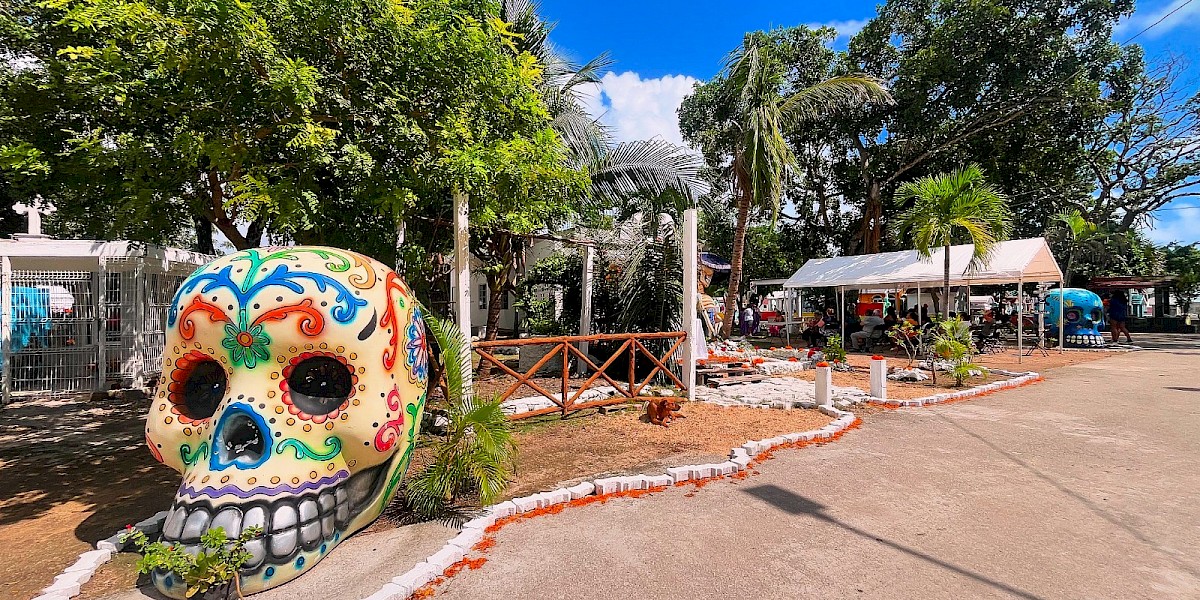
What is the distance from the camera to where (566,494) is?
4828 mm

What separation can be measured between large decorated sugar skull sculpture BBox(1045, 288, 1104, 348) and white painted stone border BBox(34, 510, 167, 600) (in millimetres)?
23547

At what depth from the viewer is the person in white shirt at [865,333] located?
1777 cm

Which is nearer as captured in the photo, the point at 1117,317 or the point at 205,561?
the point at 205,561

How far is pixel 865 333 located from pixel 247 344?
57.2 feet

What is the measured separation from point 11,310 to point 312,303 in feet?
35.2

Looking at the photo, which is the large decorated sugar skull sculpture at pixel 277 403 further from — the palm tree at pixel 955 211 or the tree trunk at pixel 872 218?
the tree trunk at pixel 872 218

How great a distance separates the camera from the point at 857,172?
23172 millimetres

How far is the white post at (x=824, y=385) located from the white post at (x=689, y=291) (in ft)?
5.98

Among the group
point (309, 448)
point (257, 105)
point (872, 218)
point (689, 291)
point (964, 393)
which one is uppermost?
point (872, 218)

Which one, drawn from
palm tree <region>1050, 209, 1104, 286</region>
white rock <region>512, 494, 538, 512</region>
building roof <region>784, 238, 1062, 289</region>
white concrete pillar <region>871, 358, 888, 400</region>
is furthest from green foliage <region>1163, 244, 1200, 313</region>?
white rock <region>512, 494, 538, 512</region>

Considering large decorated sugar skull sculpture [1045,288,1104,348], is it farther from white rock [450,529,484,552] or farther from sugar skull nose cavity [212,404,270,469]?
sugar skull nose cavity [212,404,270,469]

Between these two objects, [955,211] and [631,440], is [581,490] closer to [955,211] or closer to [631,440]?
[631,440]

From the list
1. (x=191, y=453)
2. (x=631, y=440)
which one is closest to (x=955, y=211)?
(x=631, y=440)

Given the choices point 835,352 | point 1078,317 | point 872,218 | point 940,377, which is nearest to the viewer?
point 940,377
